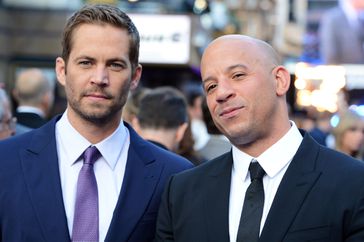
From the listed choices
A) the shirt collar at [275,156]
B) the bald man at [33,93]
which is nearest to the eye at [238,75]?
the shirt collar at [275,156]

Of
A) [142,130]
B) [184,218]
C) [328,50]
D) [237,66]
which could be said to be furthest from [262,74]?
[328,50]

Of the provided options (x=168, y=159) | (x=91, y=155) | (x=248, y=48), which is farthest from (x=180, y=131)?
(x=248, y=48)

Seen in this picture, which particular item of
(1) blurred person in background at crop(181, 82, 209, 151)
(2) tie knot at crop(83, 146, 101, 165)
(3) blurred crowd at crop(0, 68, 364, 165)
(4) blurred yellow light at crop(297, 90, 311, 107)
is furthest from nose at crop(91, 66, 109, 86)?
(4) blurred yellow light at crop(297, 90, 311, 107)

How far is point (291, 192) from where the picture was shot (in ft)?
11.0

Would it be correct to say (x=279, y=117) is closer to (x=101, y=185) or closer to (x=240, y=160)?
(x=240, y=160)

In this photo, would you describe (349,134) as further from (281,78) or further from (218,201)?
(218,201)

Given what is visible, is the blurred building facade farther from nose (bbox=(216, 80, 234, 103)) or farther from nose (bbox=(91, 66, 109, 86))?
nose (bbox=(216, 80, 234, 103))

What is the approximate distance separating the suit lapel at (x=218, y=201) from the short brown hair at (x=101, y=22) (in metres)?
0.71

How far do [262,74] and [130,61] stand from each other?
727mm

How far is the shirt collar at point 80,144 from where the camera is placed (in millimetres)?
3828

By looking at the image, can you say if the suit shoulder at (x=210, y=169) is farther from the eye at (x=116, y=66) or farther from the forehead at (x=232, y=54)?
the eye at (x=116, y=66)

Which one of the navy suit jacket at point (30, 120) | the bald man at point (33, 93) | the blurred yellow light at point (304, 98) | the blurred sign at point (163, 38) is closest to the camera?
the navy suit jacket at point (30, 120)

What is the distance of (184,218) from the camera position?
355 cm

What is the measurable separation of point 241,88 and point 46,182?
1012mm
